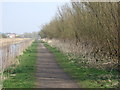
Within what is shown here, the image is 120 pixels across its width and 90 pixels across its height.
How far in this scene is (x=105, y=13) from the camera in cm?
1412

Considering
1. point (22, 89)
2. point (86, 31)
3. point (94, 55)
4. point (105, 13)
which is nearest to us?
point (22, 89)

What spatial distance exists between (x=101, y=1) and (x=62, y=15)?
21.2 meters

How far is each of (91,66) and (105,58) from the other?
165cm

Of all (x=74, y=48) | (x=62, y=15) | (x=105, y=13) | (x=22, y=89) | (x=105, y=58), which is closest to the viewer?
(x=22, y=89)

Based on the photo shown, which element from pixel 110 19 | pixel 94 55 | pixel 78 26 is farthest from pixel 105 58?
pixel 78 26

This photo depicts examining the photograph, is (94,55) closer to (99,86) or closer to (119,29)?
(119,29)

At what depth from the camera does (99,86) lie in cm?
1009

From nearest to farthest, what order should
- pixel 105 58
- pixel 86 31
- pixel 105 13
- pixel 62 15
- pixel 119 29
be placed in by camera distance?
pixel 119 29 → pixel 105 13 → pixel 105 58 → pixel 86 31 → pixel 62 15

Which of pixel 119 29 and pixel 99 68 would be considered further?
pixel 99 68

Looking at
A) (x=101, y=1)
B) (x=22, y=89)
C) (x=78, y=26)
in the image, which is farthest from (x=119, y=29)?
(x=78, y=26)

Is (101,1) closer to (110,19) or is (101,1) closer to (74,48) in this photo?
(110,19)

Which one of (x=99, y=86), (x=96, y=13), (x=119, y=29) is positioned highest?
(x=96, y=13)

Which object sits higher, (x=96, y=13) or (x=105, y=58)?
(x=96, y=13)

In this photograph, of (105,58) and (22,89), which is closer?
(22,89)
